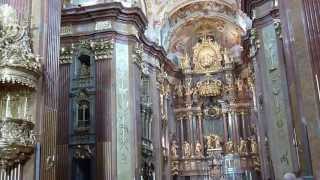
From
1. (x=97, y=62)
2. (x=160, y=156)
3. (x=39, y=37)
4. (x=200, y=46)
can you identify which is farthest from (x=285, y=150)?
(x=200, y=46)

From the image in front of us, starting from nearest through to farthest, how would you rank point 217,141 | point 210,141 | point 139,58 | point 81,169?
point 81,169 → point 139,58 → point 217,141 → point 210,141

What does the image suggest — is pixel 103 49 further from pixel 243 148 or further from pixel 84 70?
pixel 243 148

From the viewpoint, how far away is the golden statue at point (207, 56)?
28.3 metres

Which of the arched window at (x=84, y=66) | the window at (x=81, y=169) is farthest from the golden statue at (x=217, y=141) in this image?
the arched window at (x=84, y=66)

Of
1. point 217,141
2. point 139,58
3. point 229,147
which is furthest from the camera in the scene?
point 217,141

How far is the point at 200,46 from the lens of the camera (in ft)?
94.1

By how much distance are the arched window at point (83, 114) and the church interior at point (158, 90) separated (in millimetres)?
43

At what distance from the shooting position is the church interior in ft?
29.4

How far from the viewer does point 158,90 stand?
22141 mm

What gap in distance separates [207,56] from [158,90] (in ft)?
25.0

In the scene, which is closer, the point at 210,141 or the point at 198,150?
the point at 198,150

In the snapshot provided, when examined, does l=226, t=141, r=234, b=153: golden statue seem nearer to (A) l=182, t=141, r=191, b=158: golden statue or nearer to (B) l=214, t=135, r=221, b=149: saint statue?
(B) l=214, t=135, r=221, b=149: saint statue

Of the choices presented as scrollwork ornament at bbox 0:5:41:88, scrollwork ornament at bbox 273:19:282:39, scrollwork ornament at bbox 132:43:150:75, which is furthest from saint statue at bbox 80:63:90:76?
scrollwork ornament at bbox 0:5:41:88

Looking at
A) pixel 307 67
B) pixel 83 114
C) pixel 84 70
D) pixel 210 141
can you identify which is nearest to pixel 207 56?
pixel 210 141
